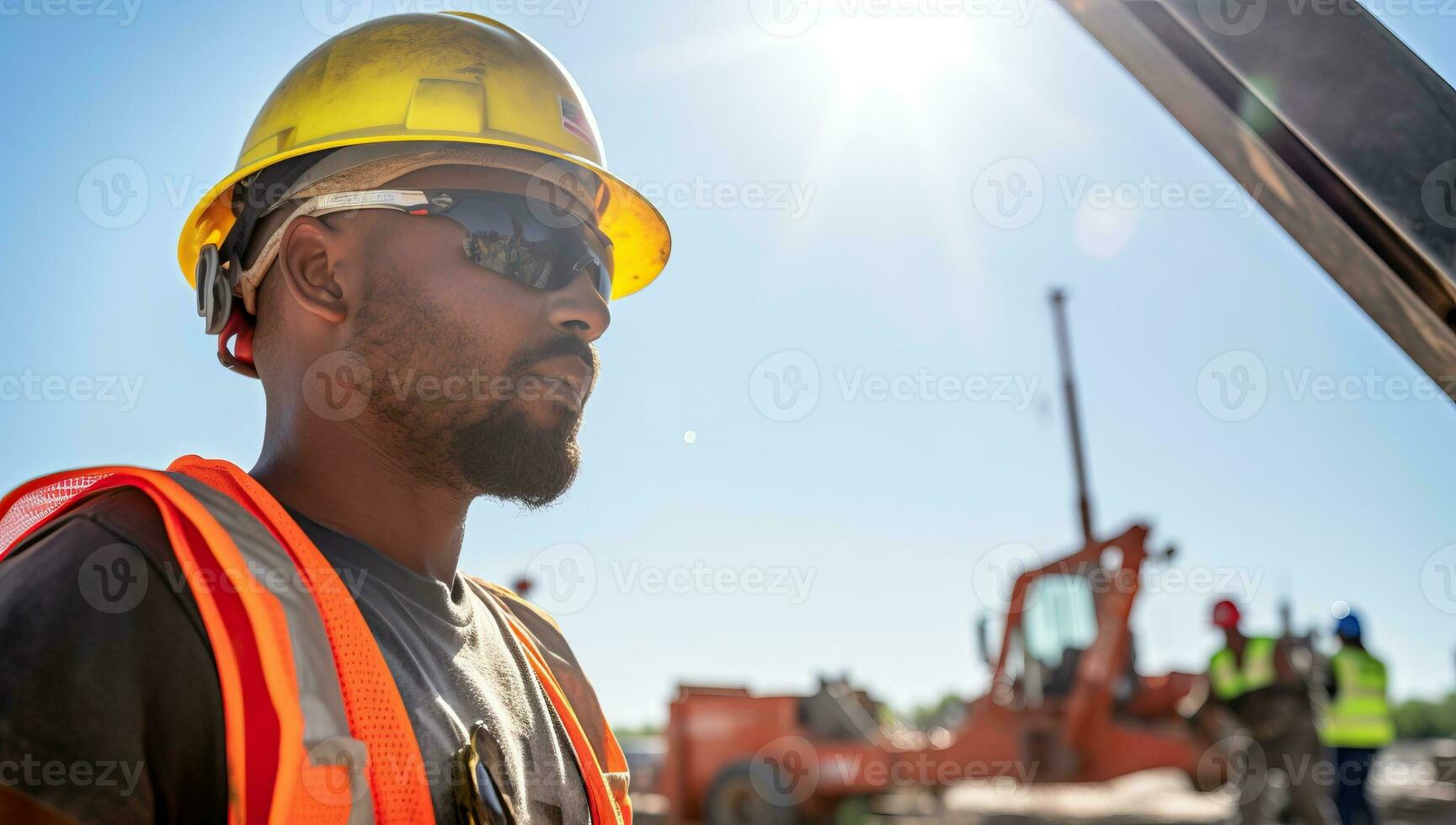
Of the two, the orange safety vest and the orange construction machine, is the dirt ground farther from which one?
the orange safety vest

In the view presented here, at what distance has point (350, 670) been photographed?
4.54 feet

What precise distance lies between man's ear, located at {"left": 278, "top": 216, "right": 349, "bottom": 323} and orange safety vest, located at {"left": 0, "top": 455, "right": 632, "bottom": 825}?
0.48m

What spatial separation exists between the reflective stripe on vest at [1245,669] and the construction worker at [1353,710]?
0.51 m

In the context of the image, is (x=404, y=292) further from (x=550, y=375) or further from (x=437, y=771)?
(x=437, y=771)

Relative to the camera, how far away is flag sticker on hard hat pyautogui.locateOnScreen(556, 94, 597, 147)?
2281 millimetres

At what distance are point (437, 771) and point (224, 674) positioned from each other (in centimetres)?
36

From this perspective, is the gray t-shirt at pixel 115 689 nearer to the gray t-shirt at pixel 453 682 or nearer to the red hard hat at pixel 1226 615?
the gray t-shirt at pixel 453 682

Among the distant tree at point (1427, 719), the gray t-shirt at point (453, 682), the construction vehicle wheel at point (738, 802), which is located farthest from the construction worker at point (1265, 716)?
the distant tree at point (1427, 719)

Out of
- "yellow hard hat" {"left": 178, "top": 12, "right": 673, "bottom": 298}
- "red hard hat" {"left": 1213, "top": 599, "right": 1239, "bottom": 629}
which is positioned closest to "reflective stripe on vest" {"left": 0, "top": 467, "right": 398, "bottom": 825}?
"yellow hard hat" {"left": 178, "top": 12, "right": 673, "bottom": 298}

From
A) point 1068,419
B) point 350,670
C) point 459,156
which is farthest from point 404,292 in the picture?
point 1068,419

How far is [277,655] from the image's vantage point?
1.27 m

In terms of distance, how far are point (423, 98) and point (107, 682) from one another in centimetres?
132

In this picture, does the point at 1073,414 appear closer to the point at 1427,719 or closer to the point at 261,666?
the point at 261,666

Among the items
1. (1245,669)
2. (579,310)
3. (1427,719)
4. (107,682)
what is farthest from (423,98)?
(1427,719)
